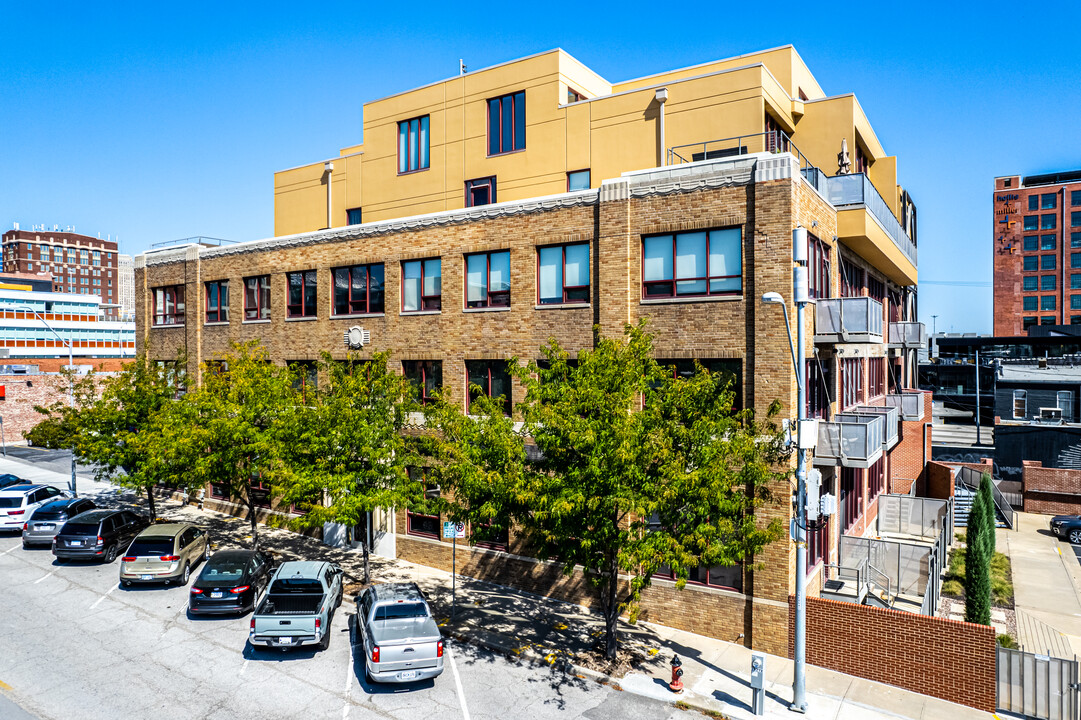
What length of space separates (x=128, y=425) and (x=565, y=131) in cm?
2046

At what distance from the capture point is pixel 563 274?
70.9ft

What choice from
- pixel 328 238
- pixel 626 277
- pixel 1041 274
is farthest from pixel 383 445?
pixel 1041 274

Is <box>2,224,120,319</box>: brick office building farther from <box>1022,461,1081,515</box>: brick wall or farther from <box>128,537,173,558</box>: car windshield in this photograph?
<box>1022,461,1081,515</box>: brick wall

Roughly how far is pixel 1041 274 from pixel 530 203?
346ft

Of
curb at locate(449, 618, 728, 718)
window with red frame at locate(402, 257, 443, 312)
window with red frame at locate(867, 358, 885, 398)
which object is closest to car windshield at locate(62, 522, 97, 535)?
window with red frame at locate(402, 257, 443, 312)

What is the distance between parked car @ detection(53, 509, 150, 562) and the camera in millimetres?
23469

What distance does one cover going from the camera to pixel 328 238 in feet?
91.7

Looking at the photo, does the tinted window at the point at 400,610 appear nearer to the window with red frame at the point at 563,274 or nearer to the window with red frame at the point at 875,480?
the window with red frame at the point at 563,274

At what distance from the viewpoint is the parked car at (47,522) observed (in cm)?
2580

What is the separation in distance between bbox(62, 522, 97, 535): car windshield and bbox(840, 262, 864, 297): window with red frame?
26.8 m

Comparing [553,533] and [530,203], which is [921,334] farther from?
[553,533]

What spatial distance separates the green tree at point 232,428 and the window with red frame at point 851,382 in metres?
18.0

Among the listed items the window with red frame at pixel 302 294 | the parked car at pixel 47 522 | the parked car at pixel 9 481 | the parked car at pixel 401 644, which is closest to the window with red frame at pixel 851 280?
the parked car at pixel 401 644

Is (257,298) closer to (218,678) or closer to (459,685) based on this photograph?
(218,678)
